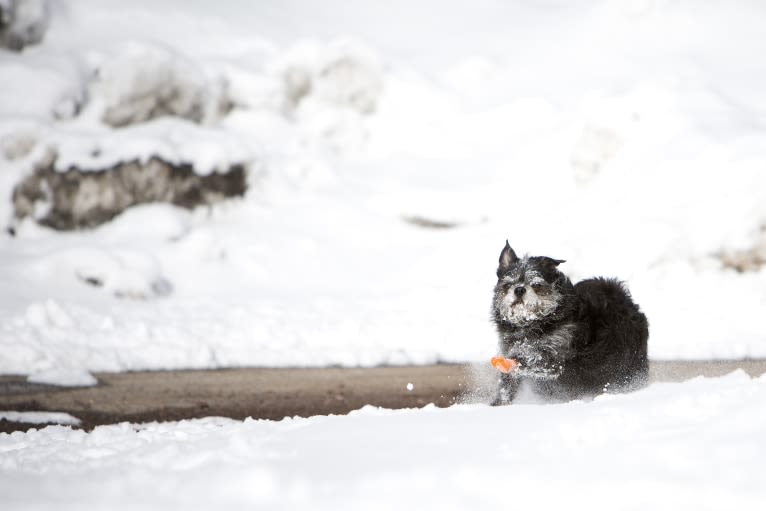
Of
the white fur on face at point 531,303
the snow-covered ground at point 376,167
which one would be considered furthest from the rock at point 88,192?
the white fur on face at point 531,303

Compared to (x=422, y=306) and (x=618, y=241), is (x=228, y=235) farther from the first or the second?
(x=618, y=241)

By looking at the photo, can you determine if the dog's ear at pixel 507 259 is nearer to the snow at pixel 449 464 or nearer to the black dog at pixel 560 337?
the black dog at pixel 560 337

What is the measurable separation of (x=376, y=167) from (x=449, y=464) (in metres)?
18.4

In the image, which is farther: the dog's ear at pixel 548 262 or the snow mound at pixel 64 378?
the snow mound at pixel 64 378

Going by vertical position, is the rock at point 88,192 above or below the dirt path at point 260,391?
above

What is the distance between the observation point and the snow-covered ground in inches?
441

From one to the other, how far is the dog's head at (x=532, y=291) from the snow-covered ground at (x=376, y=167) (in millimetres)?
4116

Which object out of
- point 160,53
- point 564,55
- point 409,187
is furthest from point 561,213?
point 160,53

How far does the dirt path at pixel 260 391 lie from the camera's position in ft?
25.0

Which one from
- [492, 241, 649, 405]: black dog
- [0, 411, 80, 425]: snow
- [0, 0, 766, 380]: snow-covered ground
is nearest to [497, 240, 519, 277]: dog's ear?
[492, 241, 649, 405]: black dog

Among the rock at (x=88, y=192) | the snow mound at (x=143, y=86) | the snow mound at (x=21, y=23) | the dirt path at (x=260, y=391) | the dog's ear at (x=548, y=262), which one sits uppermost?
the snow mound at (x=21, y=23)

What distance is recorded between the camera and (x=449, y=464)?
11.3ft

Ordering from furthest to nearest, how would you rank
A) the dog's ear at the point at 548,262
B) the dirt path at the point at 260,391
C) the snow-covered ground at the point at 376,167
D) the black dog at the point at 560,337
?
1. the snow-covered ground at the point at 376,167
2. the dirt path at the point at 260,391
3. the dog's ear at the point at 548,262
4. the black dog at the point at 560,337

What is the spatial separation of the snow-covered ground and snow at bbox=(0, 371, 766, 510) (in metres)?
5.65
